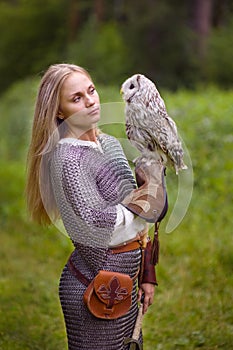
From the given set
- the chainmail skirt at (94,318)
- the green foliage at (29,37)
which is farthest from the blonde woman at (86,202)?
the green foliage at (29,37)

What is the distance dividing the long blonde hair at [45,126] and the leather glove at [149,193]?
0.40 metres

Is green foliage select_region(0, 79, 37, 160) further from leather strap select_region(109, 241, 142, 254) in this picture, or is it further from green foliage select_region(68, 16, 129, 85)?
leather strap select_region(109, 241, 142, 254)

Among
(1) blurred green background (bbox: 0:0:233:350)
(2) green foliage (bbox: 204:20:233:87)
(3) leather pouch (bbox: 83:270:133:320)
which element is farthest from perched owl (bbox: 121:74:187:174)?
(2) green foliage (bbox: 204:20:233:87)

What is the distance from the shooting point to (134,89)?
9.76 ft

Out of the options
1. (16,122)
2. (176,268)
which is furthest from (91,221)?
(16,122)

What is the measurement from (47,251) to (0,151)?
8734 mm

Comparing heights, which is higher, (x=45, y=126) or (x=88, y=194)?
(x=45, y=126)

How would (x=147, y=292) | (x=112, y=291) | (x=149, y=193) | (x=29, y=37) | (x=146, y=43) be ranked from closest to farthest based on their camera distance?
(x=149, y=193) → (x=112, y=291) → (x=147, y=292) → (x=146, y=43) → (x=29, y=37)

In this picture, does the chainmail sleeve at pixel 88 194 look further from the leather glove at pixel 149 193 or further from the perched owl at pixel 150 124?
the perched owl at pixel 150 124

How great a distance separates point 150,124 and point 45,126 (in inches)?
18.3

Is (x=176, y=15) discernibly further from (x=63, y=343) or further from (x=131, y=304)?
(x=131, y=304)

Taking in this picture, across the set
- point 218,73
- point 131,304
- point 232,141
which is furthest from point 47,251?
point 218,73

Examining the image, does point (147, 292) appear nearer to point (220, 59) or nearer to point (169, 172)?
point (169, 172)

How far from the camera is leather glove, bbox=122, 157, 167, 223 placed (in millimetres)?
2963
